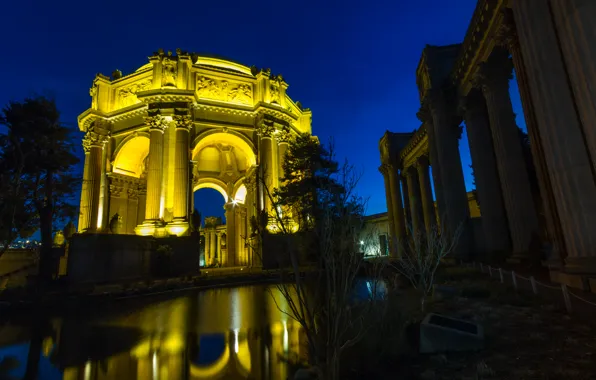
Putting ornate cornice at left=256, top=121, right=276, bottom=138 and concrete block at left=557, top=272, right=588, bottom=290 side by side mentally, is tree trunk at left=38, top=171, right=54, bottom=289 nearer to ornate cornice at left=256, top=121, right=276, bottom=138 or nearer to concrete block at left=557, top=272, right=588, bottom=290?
ornate cornice at left=256, top=121, right=276, bottom=138

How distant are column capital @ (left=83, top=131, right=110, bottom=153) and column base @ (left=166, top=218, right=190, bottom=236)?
1226 cm

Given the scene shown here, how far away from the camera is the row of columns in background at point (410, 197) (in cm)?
2491

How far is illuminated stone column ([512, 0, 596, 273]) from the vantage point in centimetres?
638

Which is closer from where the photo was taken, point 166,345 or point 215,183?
point 166,345

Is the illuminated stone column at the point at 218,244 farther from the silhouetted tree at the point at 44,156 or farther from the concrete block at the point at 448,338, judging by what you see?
the concrete block at the point at 448,338

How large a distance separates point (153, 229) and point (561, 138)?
22.4m

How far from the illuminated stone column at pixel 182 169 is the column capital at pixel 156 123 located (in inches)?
40.8

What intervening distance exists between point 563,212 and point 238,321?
7974mm

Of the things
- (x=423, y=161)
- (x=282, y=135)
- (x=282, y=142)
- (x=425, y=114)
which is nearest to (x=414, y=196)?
(x=423, y=161)

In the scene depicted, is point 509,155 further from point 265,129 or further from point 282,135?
point 282,135

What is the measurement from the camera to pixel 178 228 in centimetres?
2202

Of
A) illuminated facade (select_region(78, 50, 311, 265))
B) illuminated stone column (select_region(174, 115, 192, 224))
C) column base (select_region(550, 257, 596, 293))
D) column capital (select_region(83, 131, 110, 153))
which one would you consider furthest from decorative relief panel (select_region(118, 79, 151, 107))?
column base (select_region(550, 257, 596, 293))

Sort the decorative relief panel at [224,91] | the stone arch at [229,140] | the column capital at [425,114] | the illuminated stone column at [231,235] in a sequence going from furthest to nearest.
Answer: the illuminated stone column at [231,235], the decorative relief panel at [224,91], the stone arch at [229,140], the column capital at [425,114]

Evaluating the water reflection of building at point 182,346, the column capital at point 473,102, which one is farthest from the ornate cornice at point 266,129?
the water reflection of building at point 182,346
